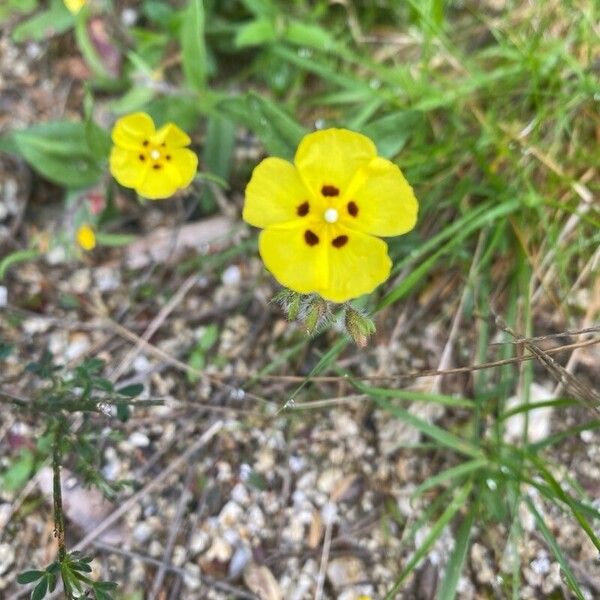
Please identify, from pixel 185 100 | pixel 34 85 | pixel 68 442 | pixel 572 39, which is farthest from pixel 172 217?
pixel 572 39

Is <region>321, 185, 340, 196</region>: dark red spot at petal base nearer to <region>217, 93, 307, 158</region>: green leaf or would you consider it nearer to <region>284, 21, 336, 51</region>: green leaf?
<region>217, 93, 307, 158</region>: green leaf

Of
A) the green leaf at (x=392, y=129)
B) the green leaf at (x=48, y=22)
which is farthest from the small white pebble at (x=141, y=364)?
the green leaf at (x=48, y=22)

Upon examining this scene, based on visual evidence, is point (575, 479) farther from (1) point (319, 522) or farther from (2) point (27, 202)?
(2) point (27, 202)

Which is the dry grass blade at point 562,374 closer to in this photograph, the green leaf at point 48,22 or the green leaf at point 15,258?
the green leaf at point 15,258

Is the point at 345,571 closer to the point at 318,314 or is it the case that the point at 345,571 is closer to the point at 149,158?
the point at 318,314

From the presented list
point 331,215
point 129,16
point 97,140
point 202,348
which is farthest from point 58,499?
point 129,16

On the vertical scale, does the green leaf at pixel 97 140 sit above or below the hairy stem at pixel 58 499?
above
